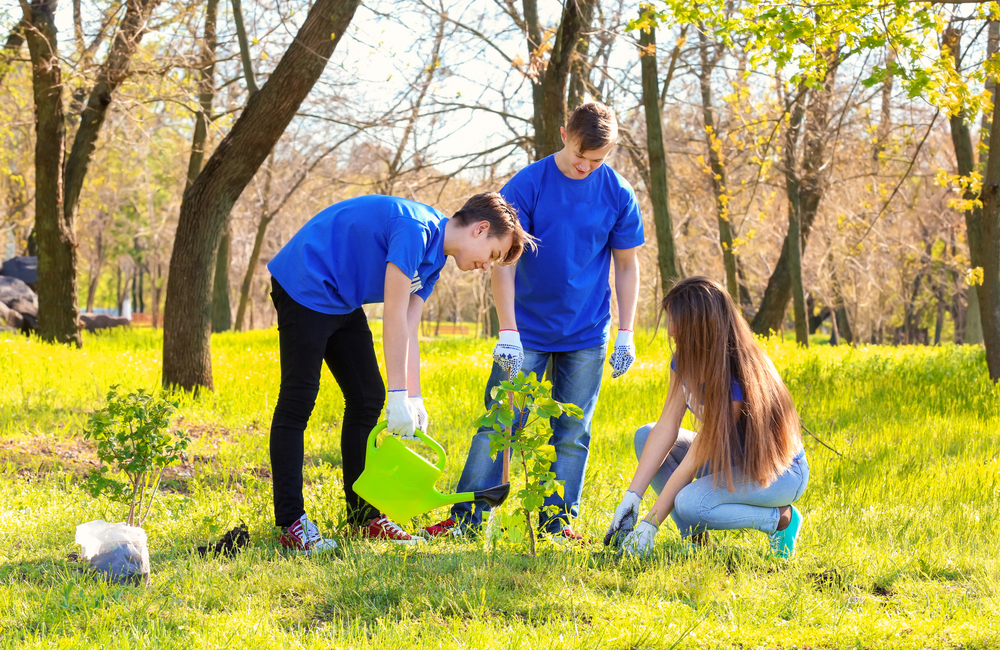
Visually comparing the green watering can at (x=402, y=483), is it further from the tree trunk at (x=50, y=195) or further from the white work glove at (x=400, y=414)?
the tree trunk at (x=50, y=195)

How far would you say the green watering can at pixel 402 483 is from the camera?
272cm

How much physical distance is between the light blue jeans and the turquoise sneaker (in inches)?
1.5

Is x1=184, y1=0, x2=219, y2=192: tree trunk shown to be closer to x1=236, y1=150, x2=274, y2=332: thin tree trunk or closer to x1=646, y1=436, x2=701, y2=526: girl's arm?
x1=236, y1=150, x2=274, y2=332: thin tree trunk

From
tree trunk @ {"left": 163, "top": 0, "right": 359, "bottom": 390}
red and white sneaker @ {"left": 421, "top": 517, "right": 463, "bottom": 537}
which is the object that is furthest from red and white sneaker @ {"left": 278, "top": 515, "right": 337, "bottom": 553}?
tree trunk @ {"left": 163, "top": 0, "right": 359, "bottom": 390}

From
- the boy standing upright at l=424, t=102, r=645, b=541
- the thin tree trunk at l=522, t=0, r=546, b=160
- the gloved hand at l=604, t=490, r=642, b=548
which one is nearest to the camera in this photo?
the gloved hand at l=604, t=490, r=642, b=548

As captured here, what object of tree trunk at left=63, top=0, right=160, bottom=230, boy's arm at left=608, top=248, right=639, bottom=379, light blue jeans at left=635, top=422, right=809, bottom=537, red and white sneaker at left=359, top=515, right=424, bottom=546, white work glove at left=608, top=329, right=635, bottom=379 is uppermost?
tree trunk at left=63, top=0, right=160, bottom=230

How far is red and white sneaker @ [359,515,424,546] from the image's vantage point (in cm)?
304

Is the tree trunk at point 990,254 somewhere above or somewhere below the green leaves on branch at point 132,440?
above

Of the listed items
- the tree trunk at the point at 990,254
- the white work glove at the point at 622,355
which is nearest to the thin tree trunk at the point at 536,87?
the tree trunk at the point at 990,254

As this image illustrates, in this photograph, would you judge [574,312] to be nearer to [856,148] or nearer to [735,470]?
[735,470]

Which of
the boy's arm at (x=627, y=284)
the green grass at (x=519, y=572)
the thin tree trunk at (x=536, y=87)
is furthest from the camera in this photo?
the thin tree trunk at (x=536, y=87)

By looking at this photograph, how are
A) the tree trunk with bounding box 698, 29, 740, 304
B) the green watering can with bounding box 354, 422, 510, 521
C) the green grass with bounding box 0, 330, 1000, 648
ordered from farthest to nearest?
1. the tree trunk with bounding box 698, 29, 740, 304
2. the green watering can with bounding box 354, 422, 510, 521
3. the green grass with bounding box 0, 330, 1000, 648

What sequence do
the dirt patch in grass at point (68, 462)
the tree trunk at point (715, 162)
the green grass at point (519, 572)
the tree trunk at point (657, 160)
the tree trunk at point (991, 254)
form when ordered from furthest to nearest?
the tree trunk at point (715, 162) → the tree trunk at point (657, 160) → the tree trunk at point (991, 254) → the dirt patch in grass at point (68, 462) → the green grass at point (519, 572)

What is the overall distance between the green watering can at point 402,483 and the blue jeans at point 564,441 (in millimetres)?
524
